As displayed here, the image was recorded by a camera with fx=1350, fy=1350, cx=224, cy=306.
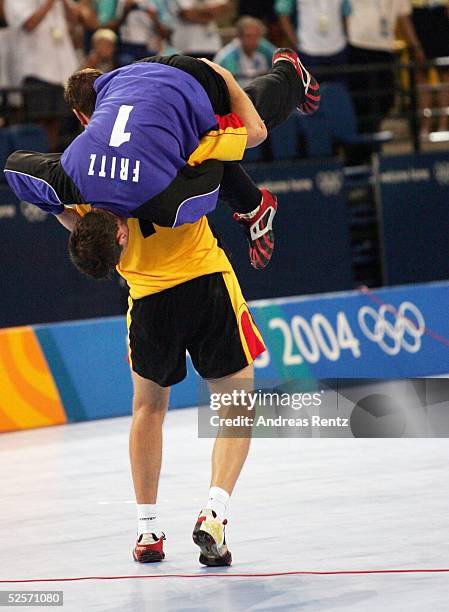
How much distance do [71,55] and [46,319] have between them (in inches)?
109

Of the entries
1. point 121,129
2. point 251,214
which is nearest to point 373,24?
point 251,214

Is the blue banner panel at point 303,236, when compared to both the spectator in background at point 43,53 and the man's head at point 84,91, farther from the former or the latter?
the man's head at point 84,91

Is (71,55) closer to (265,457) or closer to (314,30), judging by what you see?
(314,30)

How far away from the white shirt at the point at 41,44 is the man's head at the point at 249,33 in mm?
1876

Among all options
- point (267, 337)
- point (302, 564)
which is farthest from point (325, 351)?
point (302, 564)

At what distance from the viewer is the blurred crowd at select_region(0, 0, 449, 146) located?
1279 cm

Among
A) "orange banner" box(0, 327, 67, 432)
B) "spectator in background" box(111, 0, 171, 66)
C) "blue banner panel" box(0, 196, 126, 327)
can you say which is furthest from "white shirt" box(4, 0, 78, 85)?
"orange banner" box(0, 327, 67, 432)

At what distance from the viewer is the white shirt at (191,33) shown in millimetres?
13852

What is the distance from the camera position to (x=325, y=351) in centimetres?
1173

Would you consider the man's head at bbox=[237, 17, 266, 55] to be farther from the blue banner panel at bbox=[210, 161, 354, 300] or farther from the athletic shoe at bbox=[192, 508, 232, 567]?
the athletic shoe at bbox=[192, 508, 232, 567]

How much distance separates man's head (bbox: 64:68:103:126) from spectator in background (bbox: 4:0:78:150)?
624cm

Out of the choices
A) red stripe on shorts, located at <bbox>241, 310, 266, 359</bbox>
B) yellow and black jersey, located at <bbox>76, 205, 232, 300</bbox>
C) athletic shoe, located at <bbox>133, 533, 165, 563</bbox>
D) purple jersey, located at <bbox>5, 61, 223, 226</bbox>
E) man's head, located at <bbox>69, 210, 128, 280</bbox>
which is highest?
purple jersey, located at <bbox>5, 61, 223, 226</bbox>

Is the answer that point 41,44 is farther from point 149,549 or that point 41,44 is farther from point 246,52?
point 149,549

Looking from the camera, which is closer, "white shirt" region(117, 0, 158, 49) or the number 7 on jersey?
the number 7 on jersey
